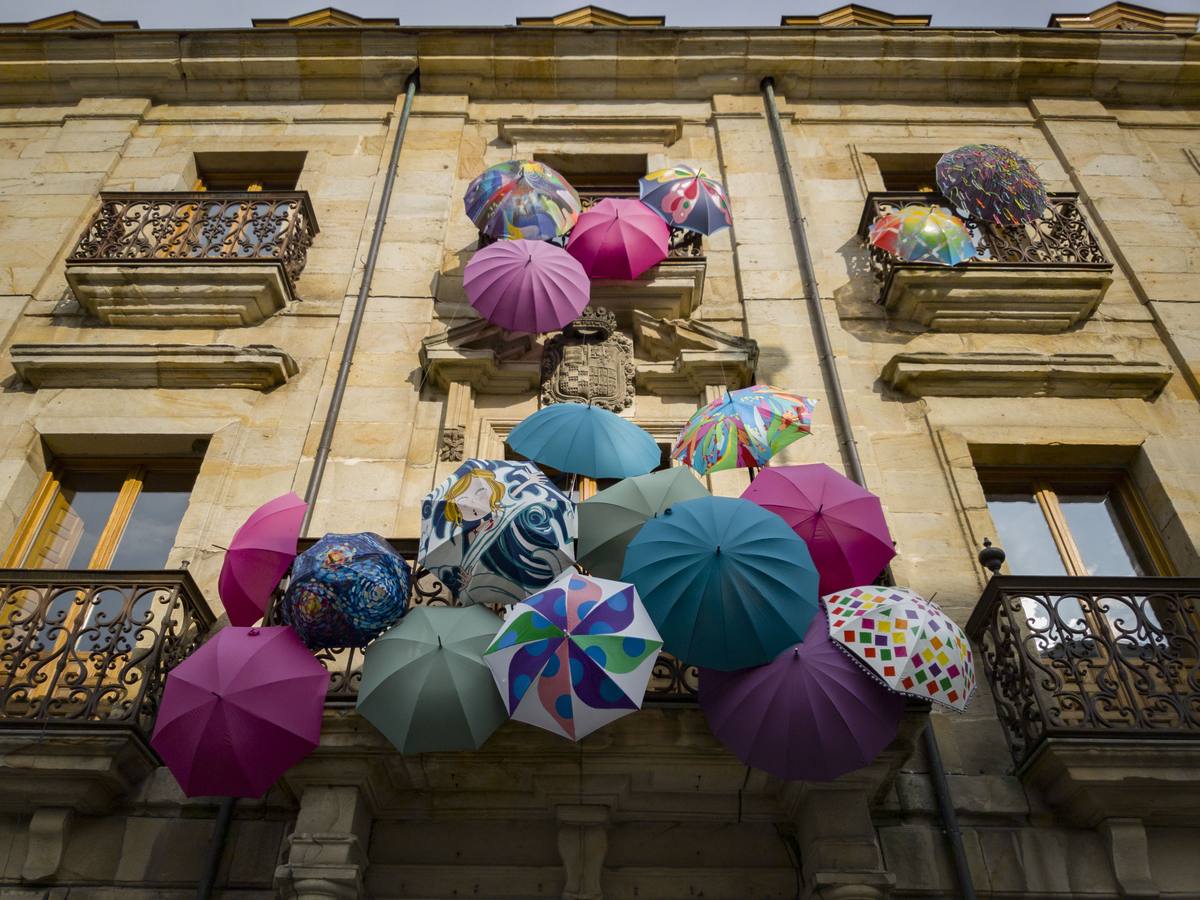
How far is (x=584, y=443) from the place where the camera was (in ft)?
21.4

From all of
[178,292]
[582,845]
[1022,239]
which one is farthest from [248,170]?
[582,845]

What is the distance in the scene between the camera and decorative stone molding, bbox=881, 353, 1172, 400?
8.27m

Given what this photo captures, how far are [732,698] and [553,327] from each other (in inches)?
150

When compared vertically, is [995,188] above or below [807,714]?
above

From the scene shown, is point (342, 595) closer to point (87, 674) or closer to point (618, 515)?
point (618, 515)

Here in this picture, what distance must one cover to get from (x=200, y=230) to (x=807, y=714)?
730cm

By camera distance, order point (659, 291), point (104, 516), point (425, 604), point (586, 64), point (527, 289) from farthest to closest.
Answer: point (586, 64)
point (659, 291)
point (527, 289)
point (104, 516)
point (425, 604)

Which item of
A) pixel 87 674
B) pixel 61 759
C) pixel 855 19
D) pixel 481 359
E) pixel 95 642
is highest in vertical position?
pixel 855 19

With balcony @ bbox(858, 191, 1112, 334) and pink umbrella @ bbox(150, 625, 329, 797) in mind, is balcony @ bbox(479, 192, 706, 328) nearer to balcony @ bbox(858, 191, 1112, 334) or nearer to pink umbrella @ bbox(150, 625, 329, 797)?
balcony @ bbox(858, 191, 1112, 334)

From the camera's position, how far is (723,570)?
509 cm

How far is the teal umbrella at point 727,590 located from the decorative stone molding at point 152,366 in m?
4.47

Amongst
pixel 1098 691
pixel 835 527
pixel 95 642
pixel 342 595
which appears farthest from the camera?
pixel 1098 691

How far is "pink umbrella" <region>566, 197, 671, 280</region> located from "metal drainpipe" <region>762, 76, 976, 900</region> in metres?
1.42

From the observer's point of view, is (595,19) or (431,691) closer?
(431,691)
